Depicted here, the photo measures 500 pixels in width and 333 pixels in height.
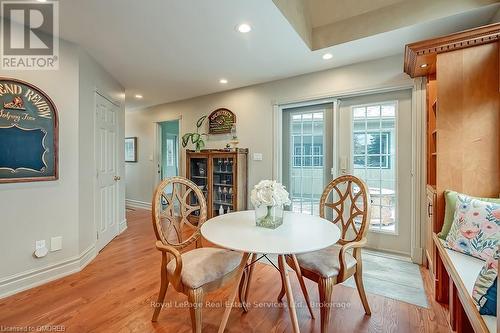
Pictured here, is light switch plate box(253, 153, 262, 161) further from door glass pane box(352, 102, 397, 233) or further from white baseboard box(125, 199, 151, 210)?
white baseboard box(125, 199, 151, 210)

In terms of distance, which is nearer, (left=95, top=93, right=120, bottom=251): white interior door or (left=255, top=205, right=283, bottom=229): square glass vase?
(left=255, top=205, right=283, bottom=229): square glass vase

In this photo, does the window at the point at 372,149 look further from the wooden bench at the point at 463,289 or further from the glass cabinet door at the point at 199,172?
the glass cabinet door at the point at 199,172

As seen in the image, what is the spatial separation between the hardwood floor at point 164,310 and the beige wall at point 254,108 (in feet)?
6.72

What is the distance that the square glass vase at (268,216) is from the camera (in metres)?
1.60

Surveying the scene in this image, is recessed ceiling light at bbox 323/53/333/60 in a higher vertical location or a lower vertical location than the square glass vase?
higher

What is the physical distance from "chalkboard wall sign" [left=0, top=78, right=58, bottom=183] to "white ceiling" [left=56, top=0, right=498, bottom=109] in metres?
0.71

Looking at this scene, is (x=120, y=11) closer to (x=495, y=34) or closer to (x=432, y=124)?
(x=495, y=34)

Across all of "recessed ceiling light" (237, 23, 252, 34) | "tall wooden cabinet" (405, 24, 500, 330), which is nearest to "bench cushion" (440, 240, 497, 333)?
"tall wooden cabinet" (405, 24, 500, 330)

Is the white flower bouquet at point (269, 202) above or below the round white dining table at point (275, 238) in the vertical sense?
above

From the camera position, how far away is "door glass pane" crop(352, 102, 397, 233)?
2.82 metres

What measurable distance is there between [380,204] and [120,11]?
336cm

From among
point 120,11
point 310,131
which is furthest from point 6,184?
point 310,131

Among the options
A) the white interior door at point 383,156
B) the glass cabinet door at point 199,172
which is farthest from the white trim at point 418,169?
the glass cabinet door at point 199,172

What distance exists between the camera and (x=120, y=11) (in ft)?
6.35
